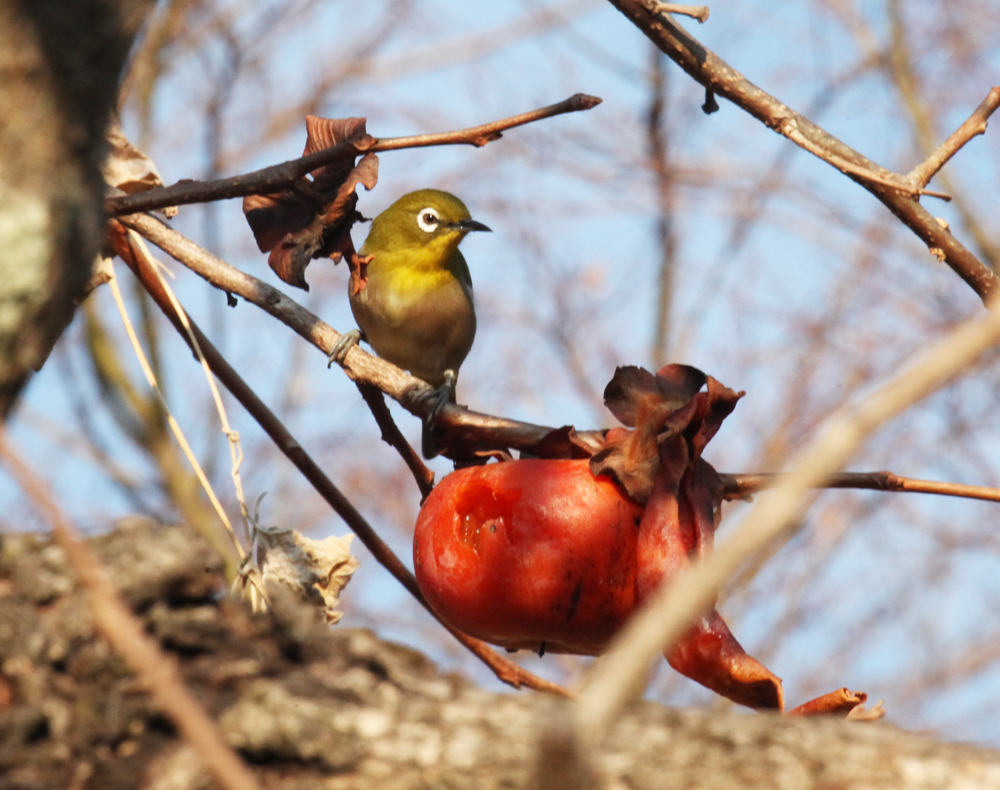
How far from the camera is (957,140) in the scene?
2172 mm

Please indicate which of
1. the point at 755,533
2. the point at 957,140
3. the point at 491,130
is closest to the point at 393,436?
the point at 491,130

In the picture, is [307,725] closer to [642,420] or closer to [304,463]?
[642,420]

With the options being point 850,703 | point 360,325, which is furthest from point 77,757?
point 360,325

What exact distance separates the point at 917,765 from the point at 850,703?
0.80 meters

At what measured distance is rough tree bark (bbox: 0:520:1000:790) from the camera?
1.16 meters

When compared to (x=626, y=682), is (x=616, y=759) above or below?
above

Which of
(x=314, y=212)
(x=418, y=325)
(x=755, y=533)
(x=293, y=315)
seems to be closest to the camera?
(x=755, y=533)

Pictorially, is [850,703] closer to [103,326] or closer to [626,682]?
[626,682]

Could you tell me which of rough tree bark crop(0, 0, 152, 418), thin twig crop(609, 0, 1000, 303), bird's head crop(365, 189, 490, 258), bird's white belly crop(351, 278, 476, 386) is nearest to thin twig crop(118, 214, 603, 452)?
thin twig crop(609, 0, 1000, 303)

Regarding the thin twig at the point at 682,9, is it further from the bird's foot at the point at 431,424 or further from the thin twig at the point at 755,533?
the thin twig at the point at 755,533

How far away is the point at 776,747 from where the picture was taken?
119 centimetres

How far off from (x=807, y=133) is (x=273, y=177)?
3.68ft

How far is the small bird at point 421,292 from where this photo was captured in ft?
15.0

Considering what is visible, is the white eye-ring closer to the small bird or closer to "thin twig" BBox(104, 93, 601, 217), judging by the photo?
the small bird
